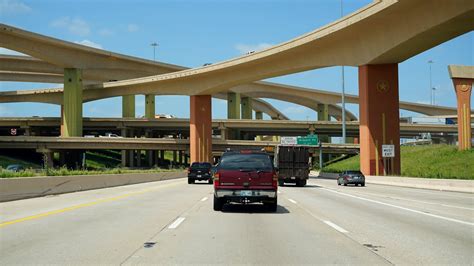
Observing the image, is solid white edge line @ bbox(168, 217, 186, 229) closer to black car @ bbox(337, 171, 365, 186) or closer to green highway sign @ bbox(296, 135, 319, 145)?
black car @ bbox(337, 171, 365, 186)

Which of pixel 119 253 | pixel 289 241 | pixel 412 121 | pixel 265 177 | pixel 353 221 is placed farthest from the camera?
pixel 412 121

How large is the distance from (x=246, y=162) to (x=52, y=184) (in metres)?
13.1

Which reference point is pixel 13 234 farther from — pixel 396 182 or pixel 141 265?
pixel 396 182

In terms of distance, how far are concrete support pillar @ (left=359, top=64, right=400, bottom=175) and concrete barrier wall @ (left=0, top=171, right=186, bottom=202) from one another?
20908mm

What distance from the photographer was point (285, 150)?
38719mm

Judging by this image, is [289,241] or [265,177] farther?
[265,177]

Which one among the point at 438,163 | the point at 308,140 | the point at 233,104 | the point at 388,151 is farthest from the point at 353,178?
the point at 233,104

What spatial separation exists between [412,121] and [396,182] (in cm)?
7926

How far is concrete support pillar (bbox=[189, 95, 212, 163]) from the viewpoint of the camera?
71.8 m

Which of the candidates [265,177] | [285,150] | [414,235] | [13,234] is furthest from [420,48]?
[13,234]

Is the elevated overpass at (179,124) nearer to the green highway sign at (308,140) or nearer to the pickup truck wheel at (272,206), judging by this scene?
the green highway sign at (308,140)

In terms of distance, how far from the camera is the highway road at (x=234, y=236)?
8898mm

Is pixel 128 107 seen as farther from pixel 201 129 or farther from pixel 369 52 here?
pixel 369 52

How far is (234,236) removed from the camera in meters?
11.4
